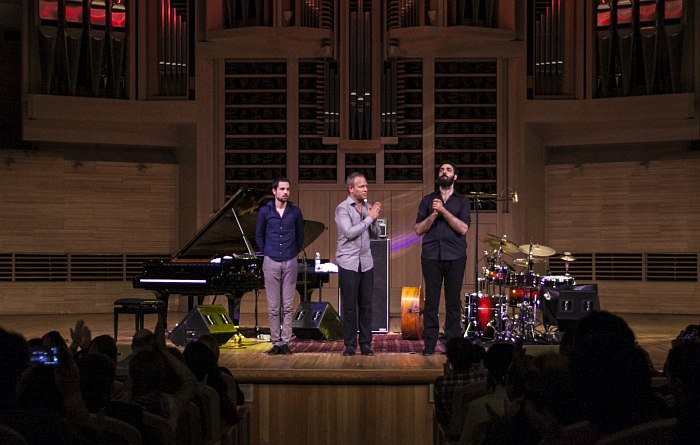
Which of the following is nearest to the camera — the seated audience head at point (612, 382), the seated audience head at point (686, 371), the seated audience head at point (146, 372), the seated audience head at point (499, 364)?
the seated audience head at point (612, 382)

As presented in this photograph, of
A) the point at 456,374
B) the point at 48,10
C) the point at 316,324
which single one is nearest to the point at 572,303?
the point at 316,324

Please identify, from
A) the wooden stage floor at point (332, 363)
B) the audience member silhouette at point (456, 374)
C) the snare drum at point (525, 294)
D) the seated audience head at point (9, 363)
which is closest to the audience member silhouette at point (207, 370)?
the audience member silhouette at point (456, 374)

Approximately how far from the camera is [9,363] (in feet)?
8.11

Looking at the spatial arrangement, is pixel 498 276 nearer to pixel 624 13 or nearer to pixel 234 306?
pixel 234 306

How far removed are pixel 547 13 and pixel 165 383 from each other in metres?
9.20

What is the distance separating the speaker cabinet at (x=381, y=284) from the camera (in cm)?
846

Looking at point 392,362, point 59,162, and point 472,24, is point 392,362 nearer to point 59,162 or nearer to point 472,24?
point 472,24

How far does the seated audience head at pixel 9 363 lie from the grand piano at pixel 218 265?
5.24 m

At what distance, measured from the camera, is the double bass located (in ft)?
27.6

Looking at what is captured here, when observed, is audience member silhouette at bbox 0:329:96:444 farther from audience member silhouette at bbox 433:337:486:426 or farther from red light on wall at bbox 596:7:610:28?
A: red light on wall at bbox 596:7:610:28

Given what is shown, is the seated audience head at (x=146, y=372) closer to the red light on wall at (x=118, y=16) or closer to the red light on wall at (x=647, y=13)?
the red light on wall at (x=118, y=16)

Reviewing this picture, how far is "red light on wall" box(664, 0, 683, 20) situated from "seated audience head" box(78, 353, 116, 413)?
9860 millimetres

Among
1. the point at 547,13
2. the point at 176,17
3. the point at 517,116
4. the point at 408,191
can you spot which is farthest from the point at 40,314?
the point at 547,13

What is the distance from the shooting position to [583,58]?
11.7 m
